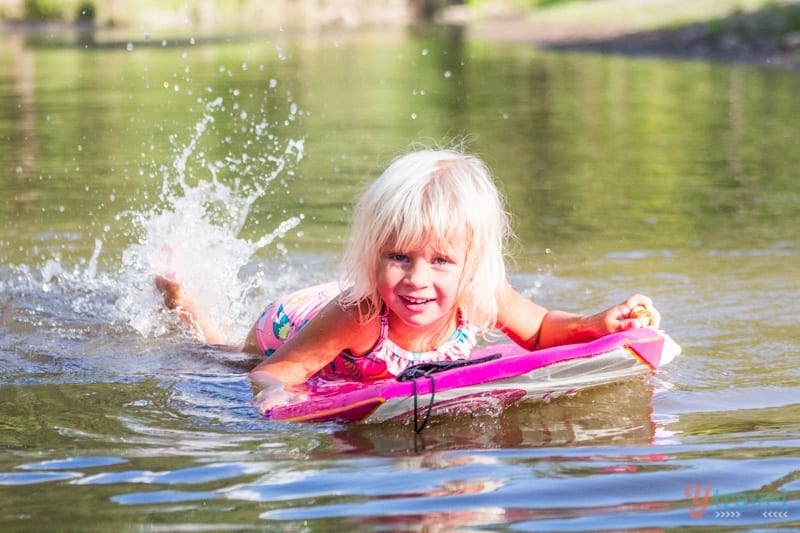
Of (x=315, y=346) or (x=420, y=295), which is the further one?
(x=315, y=346)

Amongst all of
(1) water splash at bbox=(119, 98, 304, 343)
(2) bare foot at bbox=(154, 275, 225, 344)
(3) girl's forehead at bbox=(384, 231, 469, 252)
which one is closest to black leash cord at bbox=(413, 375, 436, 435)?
(3) girl's forehead at bbox=(384, 231, 469, 252)

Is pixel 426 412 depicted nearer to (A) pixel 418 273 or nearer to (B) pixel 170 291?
(A) pixel 418 273

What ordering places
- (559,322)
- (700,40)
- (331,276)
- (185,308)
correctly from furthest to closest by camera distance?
(700,40), (331,276), (185,308), (559,322)

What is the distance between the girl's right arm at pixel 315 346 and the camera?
4.49 m

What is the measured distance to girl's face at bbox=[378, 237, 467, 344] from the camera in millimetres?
4246

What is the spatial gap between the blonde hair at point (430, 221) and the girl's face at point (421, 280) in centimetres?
3

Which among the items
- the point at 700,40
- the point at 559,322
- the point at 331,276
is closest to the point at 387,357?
the point at 559,322

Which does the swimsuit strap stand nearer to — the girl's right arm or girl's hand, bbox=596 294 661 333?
the girl's right arm

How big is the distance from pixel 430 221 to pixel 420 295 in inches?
10.3

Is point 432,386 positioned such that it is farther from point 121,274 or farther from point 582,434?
point 121,274

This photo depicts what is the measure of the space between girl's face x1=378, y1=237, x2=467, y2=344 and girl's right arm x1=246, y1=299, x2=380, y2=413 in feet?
0.67

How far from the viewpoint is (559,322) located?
488 cm

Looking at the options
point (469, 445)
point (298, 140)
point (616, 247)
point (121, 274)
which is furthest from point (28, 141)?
point (469, 445)

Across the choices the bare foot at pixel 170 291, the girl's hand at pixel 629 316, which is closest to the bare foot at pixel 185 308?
the bare foot at pixel 170 291
